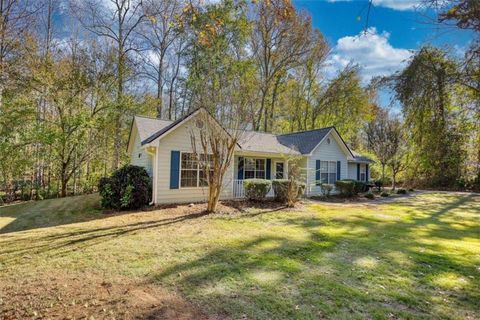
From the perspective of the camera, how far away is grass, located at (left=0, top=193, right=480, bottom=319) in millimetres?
3363

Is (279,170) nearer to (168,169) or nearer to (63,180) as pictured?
(168,169)

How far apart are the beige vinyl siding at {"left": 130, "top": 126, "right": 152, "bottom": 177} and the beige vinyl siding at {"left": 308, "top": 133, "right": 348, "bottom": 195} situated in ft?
27.9

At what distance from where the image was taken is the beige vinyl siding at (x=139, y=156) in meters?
12.4

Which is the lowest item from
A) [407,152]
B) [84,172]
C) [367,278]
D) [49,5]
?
[367,278]

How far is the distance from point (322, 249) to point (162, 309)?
12.1 ft

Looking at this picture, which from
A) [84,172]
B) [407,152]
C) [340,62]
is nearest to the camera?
[84,172]

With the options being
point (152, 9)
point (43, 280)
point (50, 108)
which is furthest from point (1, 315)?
point (152, 9)

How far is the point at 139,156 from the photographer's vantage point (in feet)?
44.8

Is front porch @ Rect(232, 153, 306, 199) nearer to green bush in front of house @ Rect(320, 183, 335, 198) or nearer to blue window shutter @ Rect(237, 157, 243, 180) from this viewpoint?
blue window shutter @ Rect(237, 157, 243, 180)

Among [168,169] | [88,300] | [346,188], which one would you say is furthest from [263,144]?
[88,300]

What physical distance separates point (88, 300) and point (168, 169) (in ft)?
26.2

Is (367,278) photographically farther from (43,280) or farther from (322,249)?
(43,280)

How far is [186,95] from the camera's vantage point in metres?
19.7

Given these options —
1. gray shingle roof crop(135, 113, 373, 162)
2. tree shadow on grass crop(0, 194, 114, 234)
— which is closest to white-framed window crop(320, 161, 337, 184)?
gray shingle roof crop(135, 113, 373, 162)
